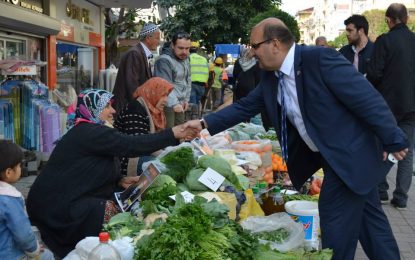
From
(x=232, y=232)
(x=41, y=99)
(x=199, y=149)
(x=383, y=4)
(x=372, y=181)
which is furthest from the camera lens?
(x=383, y=4)

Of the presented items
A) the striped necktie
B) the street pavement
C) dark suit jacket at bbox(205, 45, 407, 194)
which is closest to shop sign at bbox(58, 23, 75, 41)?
the street pavement

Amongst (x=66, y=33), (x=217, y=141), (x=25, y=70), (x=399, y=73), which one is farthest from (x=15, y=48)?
(x=399, y=73)

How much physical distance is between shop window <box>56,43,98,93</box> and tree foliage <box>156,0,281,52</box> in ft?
17.8

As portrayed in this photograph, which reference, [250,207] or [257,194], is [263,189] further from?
[250,207]

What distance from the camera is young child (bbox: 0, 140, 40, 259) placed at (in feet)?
9.57

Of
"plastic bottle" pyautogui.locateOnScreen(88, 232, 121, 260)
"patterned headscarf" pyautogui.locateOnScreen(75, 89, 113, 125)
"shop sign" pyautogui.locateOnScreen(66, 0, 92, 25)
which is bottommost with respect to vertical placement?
"plastic bottle" pyautogui.locateOnScreen(88, 232, 121, 260)

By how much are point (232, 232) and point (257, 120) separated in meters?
5.81

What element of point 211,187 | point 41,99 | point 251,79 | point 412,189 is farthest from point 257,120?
point 211,187

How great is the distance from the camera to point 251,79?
8.84 m

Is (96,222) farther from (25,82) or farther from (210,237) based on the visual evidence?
(25,82)

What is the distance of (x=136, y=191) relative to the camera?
146 inches

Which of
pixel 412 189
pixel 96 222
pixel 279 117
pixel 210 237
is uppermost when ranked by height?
pixel 279 117

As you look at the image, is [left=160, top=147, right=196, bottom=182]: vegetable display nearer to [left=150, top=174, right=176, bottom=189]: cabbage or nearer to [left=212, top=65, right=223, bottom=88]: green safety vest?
[left=150, top=174, right=176, bottom=189]: cabbage

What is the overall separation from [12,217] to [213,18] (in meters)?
17.5
